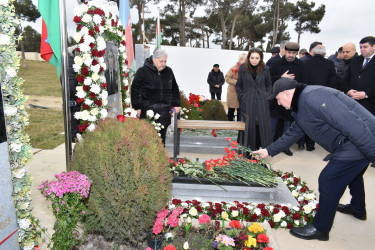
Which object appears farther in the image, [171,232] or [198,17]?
[198,17]

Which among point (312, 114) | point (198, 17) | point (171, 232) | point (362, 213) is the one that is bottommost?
point (362, 213)

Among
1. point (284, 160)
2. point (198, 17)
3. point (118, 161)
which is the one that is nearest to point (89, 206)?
point (118, 161)

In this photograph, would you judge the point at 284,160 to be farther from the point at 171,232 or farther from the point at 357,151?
the point at 171,232

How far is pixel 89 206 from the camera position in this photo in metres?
2.41

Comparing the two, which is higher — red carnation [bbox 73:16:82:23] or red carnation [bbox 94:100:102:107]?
red carnation [bbox 73:16:82:23]

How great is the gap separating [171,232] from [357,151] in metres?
1.75

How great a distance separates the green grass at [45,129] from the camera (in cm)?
663

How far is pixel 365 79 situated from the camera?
523 centimetres

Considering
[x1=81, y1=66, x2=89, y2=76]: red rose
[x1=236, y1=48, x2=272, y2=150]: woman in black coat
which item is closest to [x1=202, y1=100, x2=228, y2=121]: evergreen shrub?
[x1=236, y1=48, x2=272, y2=150]: woman in black coat

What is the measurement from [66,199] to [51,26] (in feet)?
6.94

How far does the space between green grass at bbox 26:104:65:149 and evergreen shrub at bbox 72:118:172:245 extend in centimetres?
432

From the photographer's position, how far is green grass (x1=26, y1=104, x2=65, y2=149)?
21.7ft

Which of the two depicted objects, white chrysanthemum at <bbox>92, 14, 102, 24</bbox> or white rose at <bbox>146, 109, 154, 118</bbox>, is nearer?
white chrysanthemum at <bbox>92, 14, 102, 24</bbox>

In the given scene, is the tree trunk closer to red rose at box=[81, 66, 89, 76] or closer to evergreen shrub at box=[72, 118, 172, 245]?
red rose at box=[81, 66, 89, 76]
